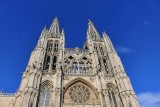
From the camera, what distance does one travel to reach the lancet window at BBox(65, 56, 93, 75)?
978 inches

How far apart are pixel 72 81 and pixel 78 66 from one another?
337 centimetres

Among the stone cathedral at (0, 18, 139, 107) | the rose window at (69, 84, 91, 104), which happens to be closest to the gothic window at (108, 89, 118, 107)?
the stone cathedral at (0, 18, 139, 107)

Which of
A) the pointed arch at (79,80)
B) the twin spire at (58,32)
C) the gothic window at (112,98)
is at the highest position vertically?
the twin spire at (58,32)

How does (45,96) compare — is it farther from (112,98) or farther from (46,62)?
(112,98)

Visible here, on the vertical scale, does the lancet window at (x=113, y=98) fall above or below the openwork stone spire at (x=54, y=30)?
below

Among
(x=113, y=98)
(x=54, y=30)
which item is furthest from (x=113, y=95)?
(x=54, y=30)

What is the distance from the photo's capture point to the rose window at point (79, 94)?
21094 millimetres

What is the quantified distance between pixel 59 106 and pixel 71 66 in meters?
8.12

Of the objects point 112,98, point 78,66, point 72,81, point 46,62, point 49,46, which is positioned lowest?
point 112,98

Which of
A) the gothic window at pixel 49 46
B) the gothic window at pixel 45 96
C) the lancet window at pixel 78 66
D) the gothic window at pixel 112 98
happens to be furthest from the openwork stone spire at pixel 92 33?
the gothic window at pixel 45 96

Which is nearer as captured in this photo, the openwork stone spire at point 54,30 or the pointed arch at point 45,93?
the pointed arch at point 45,93

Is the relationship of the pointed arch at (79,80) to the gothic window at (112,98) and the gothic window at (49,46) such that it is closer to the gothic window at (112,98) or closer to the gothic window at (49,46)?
the gothic window at (112,98)

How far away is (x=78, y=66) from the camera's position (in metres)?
25.6

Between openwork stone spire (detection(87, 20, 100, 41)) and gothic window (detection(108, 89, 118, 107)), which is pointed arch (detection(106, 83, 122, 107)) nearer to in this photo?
gothic window (detection(108, 89, 118, 107))
